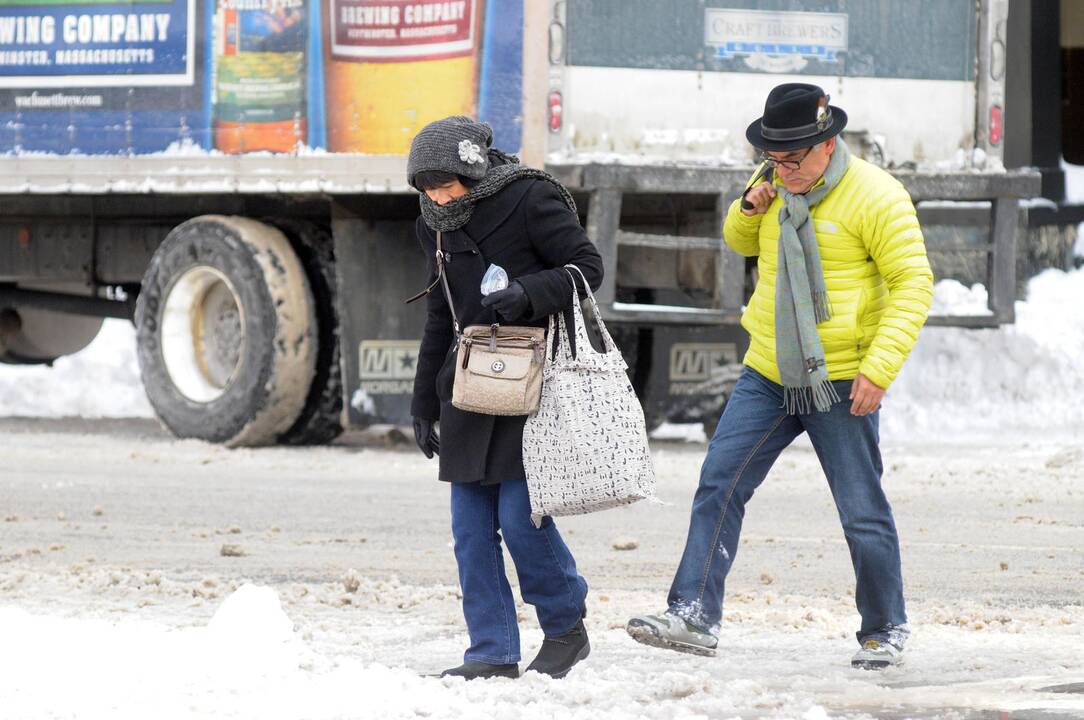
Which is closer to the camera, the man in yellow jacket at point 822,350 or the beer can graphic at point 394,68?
the man in yellow jacket at point 822,350

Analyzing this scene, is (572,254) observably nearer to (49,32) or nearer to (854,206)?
(854,206)

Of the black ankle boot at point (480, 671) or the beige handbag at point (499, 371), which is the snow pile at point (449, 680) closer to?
the black ankle boot at point (480, 671)

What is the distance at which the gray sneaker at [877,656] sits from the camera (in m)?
5.23

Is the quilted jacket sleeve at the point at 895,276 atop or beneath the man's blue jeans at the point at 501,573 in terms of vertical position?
atop

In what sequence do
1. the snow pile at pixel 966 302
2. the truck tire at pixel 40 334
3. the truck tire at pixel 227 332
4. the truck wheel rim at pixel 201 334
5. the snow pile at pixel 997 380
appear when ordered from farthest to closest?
the truck tire at pixel 40 334 < the snow pile at pixel 997 380 < the truck wheel rim at pixel 201 334 < the truck tire at pixel 227 332 < the snow pile at pixel 966 302

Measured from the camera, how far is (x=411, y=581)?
693 centimetres

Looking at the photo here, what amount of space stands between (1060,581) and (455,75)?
4.96 meters

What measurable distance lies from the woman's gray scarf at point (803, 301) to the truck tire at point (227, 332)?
6.40m

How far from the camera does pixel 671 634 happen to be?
519cm

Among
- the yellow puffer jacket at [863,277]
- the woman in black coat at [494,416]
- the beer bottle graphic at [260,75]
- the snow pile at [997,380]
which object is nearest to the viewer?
the woman in black coat at [494,416]

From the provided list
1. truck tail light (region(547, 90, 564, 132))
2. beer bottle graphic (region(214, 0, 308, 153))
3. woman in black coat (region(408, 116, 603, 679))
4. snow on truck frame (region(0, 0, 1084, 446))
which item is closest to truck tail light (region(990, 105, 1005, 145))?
snow on truck frame (region(0, 0, 1084, 446))

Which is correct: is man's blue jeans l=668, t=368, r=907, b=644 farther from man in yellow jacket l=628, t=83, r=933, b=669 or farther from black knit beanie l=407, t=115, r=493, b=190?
black knit beanie l=407, t=115, r=493, b=190

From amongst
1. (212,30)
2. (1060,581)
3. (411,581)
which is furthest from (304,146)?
(1060,581)

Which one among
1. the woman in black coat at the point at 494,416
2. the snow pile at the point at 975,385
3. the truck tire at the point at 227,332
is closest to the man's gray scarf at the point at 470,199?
the woman in black coat at the point at 494,416
